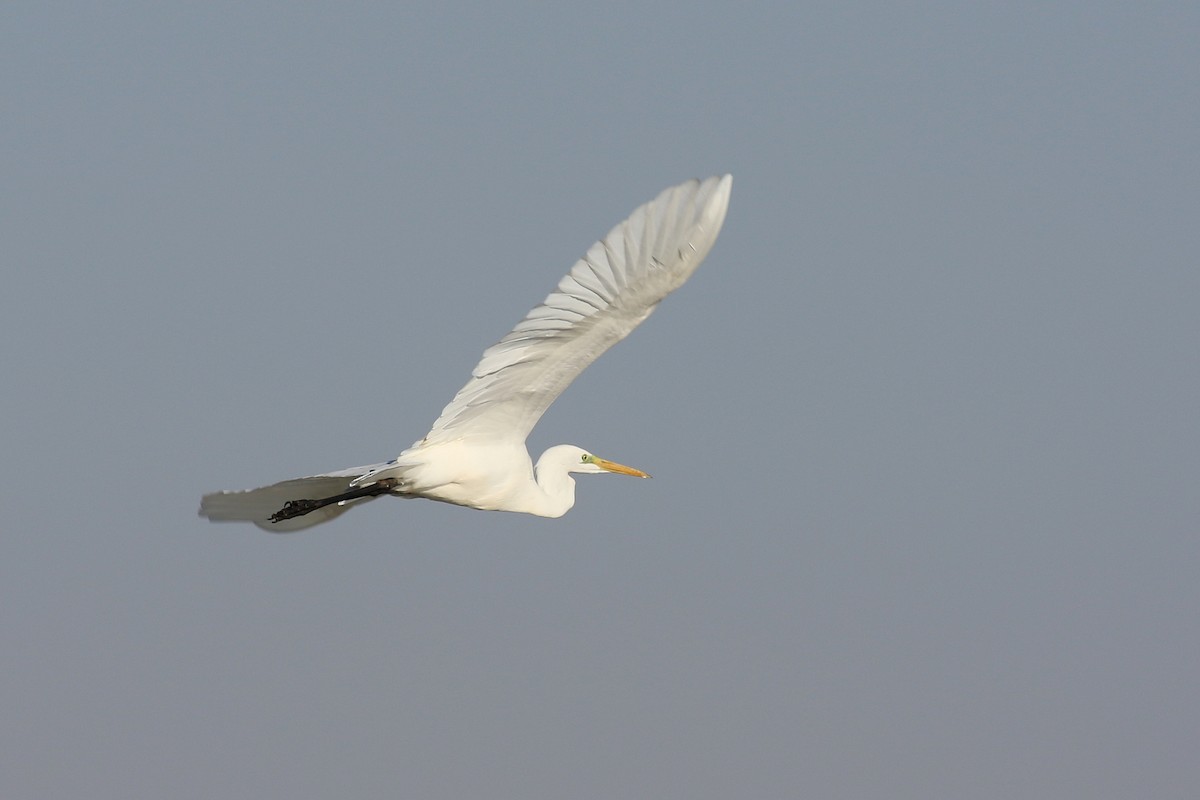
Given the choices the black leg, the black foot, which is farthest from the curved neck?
the black foot

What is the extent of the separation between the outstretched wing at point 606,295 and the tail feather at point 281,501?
1.59 metres

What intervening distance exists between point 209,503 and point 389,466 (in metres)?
2.47

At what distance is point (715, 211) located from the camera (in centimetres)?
1502

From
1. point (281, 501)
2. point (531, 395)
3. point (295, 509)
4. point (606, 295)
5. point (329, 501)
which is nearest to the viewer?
point (606, 295)

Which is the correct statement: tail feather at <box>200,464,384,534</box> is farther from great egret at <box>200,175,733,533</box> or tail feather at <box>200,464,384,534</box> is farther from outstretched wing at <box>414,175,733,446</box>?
outstretched wing at <box>414,175,733,446</box>

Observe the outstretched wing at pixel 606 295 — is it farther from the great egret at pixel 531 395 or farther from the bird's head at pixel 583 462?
the bird's head at pixel 583 462

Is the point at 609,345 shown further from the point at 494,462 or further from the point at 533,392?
the point at 494,462

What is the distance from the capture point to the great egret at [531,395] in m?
15.2

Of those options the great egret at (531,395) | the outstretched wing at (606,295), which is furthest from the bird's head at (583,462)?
the outstretched wing at (606,295)

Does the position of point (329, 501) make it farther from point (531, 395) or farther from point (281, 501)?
point (531, 395)

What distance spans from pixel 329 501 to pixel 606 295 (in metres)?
4.19

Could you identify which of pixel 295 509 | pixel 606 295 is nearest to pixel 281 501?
pixel 295 509

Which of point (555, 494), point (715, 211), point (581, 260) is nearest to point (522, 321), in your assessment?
point (581, 260)

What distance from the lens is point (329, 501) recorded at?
1741 centimetres
